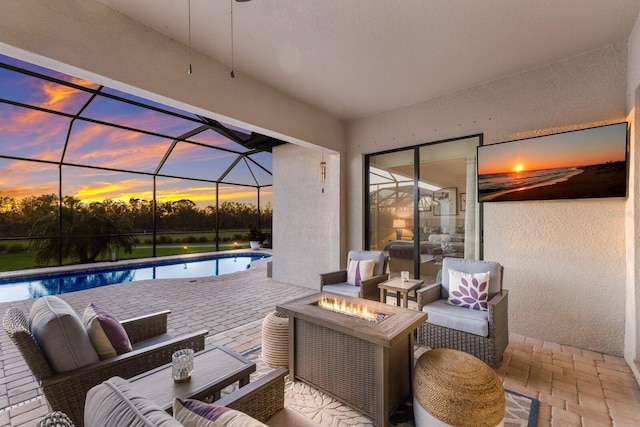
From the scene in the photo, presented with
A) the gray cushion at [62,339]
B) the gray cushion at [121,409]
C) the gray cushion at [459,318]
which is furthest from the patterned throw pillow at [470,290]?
the gray cushion at [62,339]

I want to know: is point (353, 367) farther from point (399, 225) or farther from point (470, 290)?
point (399, 225)

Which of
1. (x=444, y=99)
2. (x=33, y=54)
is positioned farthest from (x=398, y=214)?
(x=33, y=54)

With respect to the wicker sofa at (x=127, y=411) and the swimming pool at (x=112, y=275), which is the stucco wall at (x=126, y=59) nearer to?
the wicker sofa at (x=127, y=411)

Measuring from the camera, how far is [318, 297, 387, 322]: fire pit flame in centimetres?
239

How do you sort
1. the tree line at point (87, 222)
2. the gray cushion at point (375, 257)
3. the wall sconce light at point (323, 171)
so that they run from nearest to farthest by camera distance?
1. the gray cushion at point (375, 257)
2. the wall sconce light at point (323, 171)
3. the tree line at point (87, 222)

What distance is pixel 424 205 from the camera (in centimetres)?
470

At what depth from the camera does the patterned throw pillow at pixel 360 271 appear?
408 centimetres

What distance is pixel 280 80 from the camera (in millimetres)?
3941

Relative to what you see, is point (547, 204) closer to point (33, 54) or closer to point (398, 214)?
point (398, 214)

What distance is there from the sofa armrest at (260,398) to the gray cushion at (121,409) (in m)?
0.54

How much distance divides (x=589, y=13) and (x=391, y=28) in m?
1.85

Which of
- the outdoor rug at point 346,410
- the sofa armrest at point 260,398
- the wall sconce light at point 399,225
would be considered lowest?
the outdoor rug at point 346,410

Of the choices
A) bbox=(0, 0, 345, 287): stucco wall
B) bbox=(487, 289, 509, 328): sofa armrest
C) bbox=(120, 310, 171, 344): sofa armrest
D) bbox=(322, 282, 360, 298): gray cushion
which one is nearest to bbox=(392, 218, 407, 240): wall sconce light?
bbox=(0, 0, 345, 287): stucco wall

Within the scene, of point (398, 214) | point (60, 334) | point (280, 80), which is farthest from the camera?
point (398, 214)
